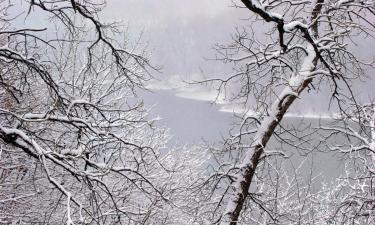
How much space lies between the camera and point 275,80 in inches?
286

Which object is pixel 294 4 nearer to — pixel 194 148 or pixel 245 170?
pixel 245 170

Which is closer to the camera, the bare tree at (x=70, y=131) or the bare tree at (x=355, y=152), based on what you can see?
the bare tree at (x=70, y=131)

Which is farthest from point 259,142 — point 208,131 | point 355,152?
point 208,131

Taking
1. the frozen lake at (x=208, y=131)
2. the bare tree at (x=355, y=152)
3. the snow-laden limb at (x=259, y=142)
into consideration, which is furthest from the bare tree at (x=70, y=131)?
the frozen lake at (x=208, y=131)

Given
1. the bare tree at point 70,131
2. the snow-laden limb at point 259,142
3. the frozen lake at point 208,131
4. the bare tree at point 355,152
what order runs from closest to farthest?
the bare tree at point 70,131, the snow-laden limb at point 259,142, the bare tree at point 355,152, the frozen lake at point 208,131

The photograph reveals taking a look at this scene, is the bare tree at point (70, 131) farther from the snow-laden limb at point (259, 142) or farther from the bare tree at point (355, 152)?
the bare tree at point (355, 152)

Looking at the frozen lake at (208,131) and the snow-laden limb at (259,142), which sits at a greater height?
the frozen lake at (208,131)

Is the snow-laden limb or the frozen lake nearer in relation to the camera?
the snow-laden limb

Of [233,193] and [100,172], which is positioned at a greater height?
[233,193]

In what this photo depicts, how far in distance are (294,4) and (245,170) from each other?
2.31m

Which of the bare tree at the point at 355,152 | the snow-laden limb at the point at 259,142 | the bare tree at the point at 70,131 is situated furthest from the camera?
the bare tree at the point at 355,152

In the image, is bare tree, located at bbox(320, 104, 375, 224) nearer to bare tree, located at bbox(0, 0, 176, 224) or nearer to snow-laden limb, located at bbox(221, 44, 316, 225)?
snow-laden limb, located at bbox(221, 44, 316, 225)

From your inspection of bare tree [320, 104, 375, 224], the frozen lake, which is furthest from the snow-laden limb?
the frozen lake

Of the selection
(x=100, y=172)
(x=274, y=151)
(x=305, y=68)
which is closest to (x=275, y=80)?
(x=305, y=68)
